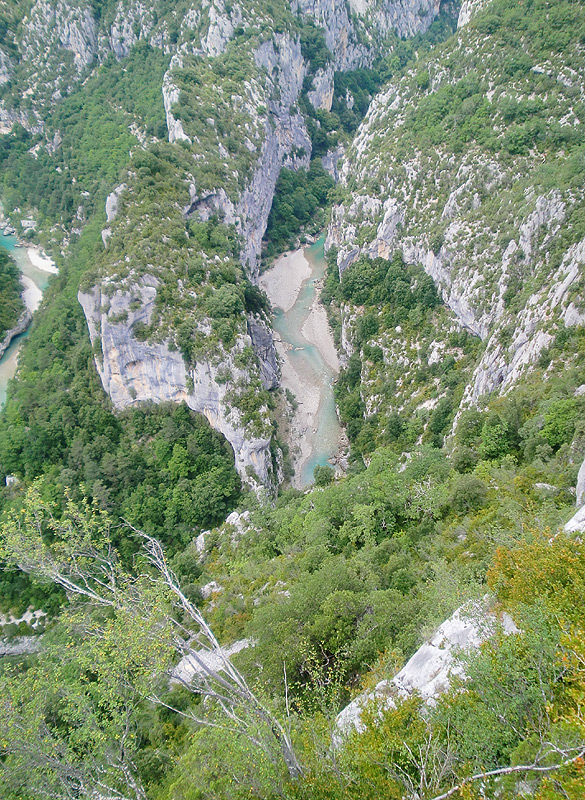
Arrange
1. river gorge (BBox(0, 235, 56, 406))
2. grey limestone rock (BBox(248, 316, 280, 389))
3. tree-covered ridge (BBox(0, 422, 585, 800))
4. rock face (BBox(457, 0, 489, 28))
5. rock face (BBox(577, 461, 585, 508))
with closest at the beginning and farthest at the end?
1. tree-covered ridge (BBox(0, 422, 585, 800))
2. rock face (BBox(577, 461, 585, 508))
3. grey limestone rock (BBox(248, 316, 280, 389))
4. rock face (BBox(457, 0, 489, 28))
5. river gorge (BBox(0, 235, 56, 406))

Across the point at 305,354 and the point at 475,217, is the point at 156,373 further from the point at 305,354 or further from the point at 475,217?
the point at 475,217

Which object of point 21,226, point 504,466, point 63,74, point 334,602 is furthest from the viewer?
point 63,74

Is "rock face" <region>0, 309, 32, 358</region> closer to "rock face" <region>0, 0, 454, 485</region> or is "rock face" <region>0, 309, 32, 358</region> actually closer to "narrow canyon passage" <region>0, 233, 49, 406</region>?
"narrow canyon passage" <region>0, 233, 49, 406</region>

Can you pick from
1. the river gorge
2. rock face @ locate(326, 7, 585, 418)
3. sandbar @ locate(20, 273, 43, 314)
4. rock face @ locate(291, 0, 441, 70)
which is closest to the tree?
rock face @ locate(326, 7, 585, 418)

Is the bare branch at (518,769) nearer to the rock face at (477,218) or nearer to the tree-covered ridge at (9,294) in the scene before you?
the rock face at (477,218)

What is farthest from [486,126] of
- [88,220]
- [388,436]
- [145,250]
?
[88,220]

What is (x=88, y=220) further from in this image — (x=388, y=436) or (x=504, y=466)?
(x=504, y=466)
